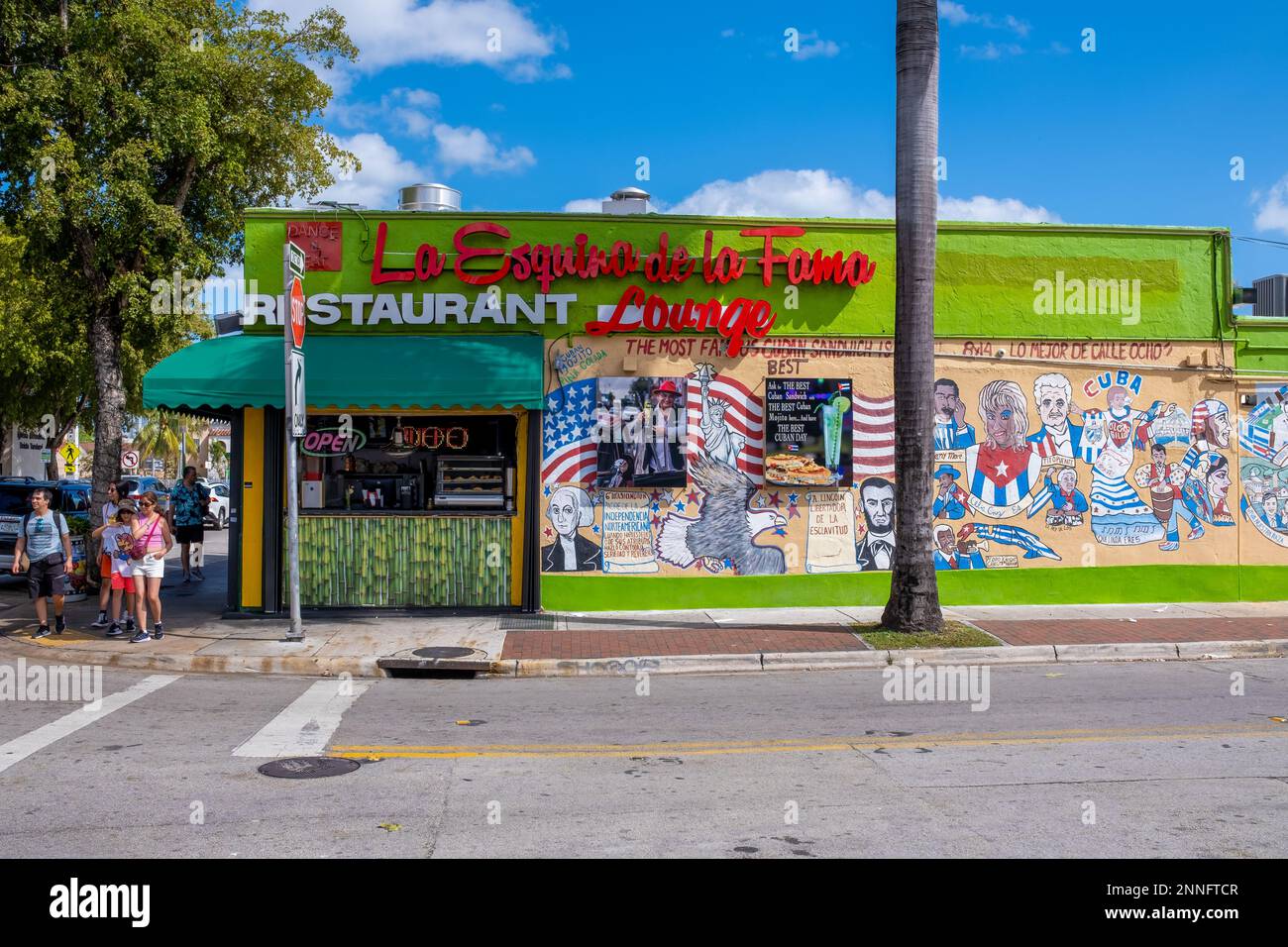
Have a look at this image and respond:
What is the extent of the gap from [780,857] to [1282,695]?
6462 mm

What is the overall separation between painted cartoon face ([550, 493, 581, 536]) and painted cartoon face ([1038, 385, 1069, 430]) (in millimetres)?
6534

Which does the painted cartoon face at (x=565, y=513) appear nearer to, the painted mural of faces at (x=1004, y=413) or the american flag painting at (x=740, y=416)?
the american flag painting at (x=740, y=416)

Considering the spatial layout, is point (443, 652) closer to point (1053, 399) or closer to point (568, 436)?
point (568, 436)

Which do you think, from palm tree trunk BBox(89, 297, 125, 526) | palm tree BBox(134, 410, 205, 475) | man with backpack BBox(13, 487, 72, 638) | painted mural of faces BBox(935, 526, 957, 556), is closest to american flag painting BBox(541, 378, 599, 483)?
painted mural of faces BBox(935, 526, 957, 556)

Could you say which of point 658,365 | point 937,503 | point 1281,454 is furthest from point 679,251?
point 1281,454

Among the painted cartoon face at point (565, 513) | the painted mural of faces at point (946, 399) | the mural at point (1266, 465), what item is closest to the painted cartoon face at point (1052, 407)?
the painted mural of faces at point (946, 399)

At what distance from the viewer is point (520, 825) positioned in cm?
566

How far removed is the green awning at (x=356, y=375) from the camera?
41.2 feet

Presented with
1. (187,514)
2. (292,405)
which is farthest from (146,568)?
(187,514)

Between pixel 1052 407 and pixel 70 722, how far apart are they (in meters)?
12.3

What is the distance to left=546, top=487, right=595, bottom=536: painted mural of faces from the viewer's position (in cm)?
1388

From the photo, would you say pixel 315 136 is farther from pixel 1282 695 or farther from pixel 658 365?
pixel 1282 695

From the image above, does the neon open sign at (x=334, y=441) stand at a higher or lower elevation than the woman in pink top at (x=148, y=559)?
higher

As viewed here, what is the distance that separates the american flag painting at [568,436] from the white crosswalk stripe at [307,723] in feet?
14.5
